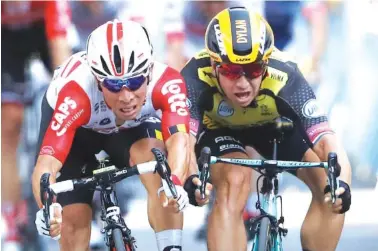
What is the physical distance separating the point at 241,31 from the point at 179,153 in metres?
0.73

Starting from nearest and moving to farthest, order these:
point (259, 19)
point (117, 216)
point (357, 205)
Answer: point (117, 216) → point (259, 19) → point (357, 205)

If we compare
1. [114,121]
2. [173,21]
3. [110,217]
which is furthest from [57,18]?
[110,217]

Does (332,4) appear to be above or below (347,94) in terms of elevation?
above

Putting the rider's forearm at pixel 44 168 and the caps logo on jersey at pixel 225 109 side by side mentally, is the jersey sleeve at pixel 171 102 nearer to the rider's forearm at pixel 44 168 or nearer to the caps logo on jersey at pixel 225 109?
the caps logo on jersey at pixel 225 109

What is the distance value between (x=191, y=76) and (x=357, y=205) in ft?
6.09

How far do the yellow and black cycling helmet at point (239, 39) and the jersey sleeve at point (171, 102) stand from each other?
0.24m

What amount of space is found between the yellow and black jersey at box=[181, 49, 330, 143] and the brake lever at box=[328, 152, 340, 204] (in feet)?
2.19

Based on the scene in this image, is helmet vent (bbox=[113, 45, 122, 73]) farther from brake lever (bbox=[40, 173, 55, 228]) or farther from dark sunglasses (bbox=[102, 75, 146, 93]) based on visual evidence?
brake lever (bbox=[40, 173, 55, 228])

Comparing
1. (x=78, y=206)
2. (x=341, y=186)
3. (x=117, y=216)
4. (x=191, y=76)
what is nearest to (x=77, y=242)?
(x=78, y=206)

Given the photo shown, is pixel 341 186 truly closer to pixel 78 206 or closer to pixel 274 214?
pixel 274 214

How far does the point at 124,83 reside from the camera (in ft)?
17.1

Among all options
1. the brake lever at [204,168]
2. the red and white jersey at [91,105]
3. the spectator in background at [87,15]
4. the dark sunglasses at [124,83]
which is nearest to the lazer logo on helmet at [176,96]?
the red and white jersey at [91,105]

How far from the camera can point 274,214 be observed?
5230 millimetres

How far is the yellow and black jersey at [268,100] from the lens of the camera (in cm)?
566
